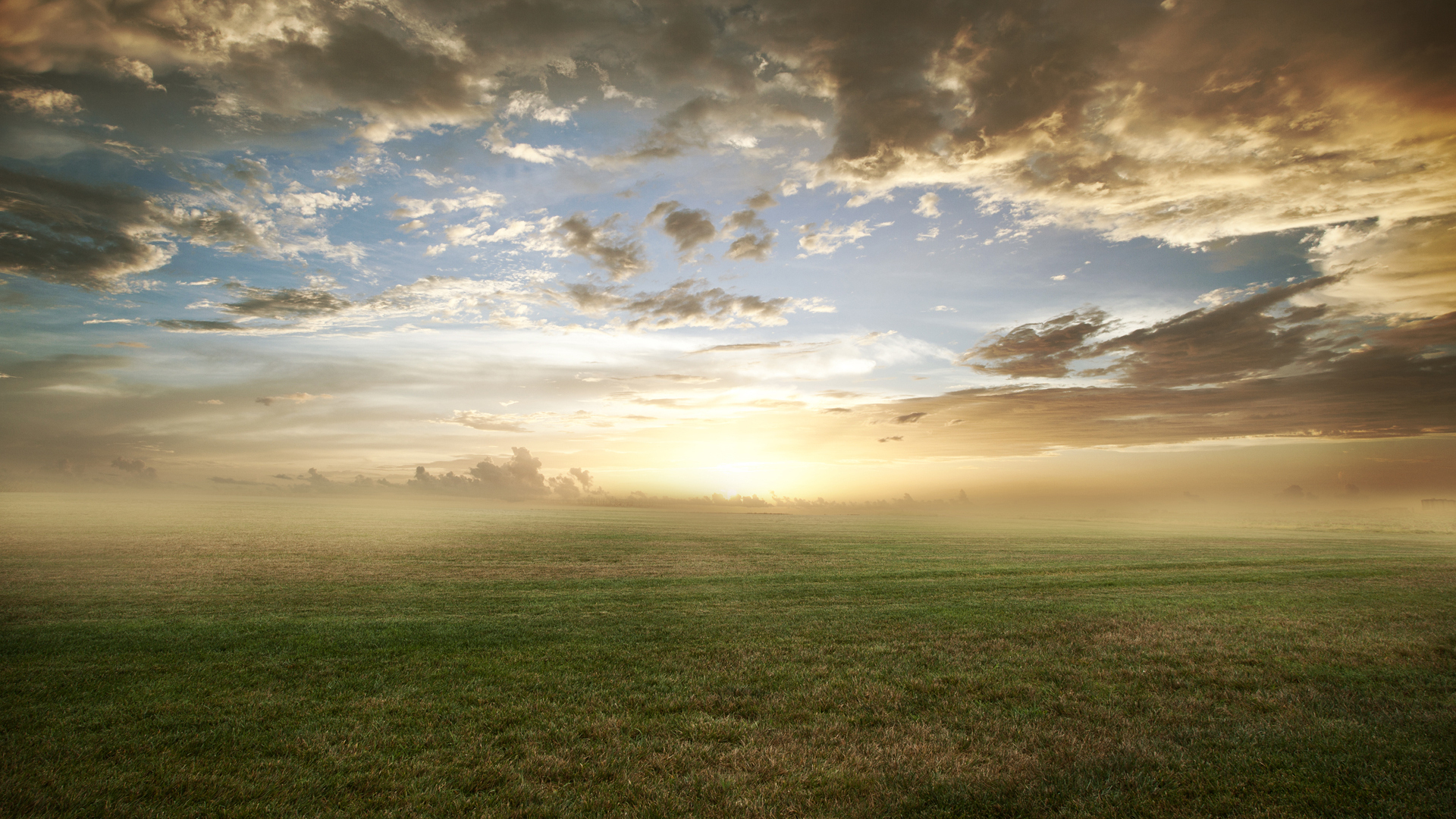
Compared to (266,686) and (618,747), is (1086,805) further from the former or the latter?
(266,686)

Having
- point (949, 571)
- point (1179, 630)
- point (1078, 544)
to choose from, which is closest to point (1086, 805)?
point (1179, 630)

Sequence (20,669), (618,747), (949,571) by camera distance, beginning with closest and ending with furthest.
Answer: (618,747) < (20,669) < (949,571)

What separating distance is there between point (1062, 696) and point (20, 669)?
19975 mm

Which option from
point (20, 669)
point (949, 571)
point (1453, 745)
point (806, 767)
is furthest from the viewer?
point (949, 571)

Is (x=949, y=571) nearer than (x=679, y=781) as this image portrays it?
No

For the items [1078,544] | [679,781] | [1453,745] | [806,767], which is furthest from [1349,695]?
[1078,544]

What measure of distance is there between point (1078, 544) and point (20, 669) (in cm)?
5917

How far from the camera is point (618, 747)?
8117mm

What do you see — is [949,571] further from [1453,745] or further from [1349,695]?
[1453,745]

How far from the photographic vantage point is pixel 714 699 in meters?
10.1

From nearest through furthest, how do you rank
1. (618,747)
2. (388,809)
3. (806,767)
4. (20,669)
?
(388,809)
(806,767)
(618,747)
(20,669)

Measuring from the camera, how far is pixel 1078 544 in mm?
50281

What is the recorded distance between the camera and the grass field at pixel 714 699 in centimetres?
703

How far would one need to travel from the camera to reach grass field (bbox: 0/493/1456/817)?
277 inches
